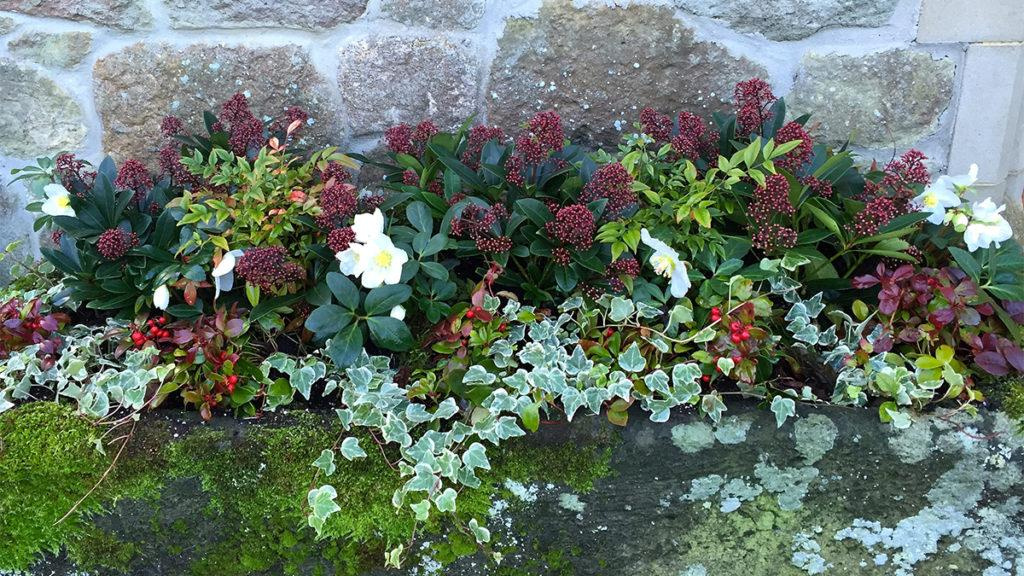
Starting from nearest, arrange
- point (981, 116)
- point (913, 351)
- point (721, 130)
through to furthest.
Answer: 1. point (913, 351)
2. point (721, 130)
3. point (981, 116)

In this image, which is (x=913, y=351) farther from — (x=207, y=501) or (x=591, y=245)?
(x=207, y=501)

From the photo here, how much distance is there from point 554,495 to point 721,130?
99 centimetres

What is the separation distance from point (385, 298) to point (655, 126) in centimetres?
83

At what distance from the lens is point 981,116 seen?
1951 millimetres

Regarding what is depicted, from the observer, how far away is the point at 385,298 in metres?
1.49

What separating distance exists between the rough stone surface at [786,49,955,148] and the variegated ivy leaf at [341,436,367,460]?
58.7 inches

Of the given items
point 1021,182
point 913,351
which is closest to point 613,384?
point 913,351

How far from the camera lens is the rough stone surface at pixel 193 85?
202 centimetres

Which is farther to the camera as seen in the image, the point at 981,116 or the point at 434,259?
the point at 981,116

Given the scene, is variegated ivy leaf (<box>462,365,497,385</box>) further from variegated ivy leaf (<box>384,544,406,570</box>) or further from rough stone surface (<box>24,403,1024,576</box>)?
variegated ivy leaf (<box>384,544,406,570</box>)

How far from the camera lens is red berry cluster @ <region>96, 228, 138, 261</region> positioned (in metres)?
1.64

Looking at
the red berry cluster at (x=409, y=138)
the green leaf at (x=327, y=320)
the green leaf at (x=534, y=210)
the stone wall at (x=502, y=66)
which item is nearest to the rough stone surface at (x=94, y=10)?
the stone wall at (x=502, y=66)

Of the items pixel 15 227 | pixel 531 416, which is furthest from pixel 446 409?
pixel 15 227

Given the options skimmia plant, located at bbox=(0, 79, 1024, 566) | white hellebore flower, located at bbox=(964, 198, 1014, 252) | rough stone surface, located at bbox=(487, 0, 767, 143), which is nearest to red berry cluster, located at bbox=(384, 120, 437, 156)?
skimmia plant, located at bbox=(0, 79, 1024, 566)
